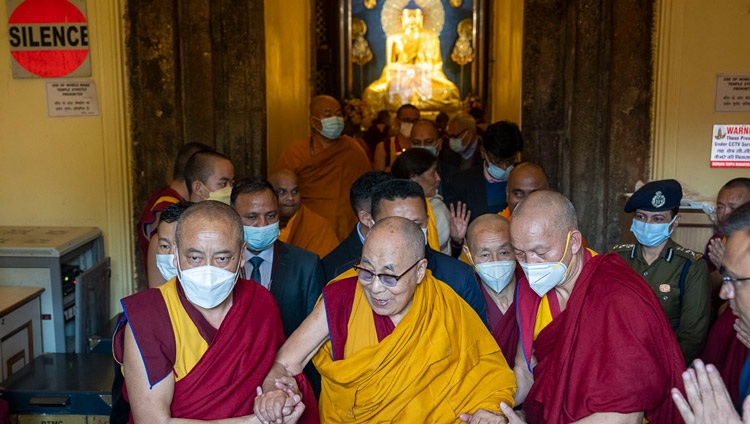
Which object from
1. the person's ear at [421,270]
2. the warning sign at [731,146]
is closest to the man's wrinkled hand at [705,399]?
the person's ear at [421,270]

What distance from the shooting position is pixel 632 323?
8.90 ft

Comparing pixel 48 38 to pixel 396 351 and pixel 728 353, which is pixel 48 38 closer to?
pixel 396 351

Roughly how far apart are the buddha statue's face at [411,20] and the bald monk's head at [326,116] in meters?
11.3

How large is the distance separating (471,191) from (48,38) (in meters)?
3.45

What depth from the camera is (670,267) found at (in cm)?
418

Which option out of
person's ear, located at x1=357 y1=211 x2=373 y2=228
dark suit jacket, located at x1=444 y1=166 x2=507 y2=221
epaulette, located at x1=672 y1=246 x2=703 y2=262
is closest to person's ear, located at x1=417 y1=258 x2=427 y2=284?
person's ear, located at x1=357 y1=211 x2=373 y2=228

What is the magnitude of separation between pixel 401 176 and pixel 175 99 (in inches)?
85.0

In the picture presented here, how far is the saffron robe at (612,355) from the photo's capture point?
268 cm

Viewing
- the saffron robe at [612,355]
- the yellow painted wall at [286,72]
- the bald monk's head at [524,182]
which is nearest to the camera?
the saffron robe at [612,355]

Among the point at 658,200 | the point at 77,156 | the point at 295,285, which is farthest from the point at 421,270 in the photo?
the point at 77,156

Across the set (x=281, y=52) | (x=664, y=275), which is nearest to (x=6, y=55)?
(x=281, y=52)

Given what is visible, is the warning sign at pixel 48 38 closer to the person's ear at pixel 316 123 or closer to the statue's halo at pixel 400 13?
the person's ear at pixel 316 123

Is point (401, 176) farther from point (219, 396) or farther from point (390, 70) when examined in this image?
point (390, 70)

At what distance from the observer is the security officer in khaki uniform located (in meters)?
4.00
